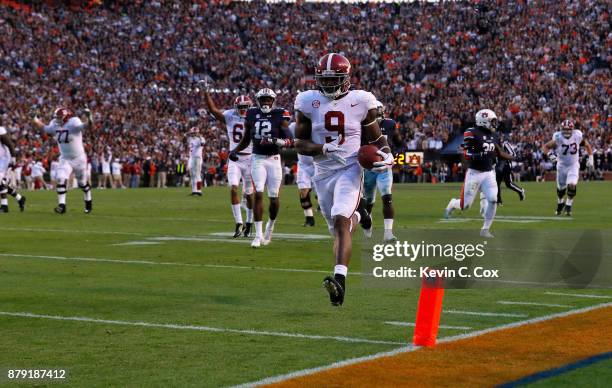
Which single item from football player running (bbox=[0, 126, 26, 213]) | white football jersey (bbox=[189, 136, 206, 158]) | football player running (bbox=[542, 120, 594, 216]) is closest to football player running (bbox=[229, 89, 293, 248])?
football player running (bbox=[542, 120, 594, 216])

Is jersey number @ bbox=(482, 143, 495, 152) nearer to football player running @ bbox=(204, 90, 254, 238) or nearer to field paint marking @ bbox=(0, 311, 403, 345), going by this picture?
football player running @ bbox=(204, 90, 254, 238)

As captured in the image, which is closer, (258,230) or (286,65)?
(258,230)

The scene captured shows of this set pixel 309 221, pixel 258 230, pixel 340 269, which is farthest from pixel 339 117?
pixel 309 221

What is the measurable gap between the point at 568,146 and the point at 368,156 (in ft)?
47.0

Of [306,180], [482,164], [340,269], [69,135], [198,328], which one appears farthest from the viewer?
[69,135]

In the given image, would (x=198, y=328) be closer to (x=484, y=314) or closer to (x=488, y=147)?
(x=484, y=314)

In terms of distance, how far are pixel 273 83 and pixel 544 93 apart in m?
13.4

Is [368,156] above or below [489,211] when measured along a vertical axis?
above

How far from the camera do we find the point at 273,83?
52719 millimetres

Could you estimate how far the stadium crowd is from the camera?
4638 centimetres

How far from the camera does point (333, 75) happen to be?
28.8 feet

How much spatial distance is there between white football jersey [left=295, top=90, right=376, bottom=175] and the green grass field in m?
1.30

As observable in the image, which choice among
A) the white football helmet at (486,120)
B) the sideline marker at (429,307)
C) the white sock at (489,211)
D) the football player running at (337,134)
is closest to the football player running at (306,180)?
the white football helmet at (486,120)

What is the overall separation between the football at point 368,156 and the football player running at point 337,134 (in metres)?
0.13
